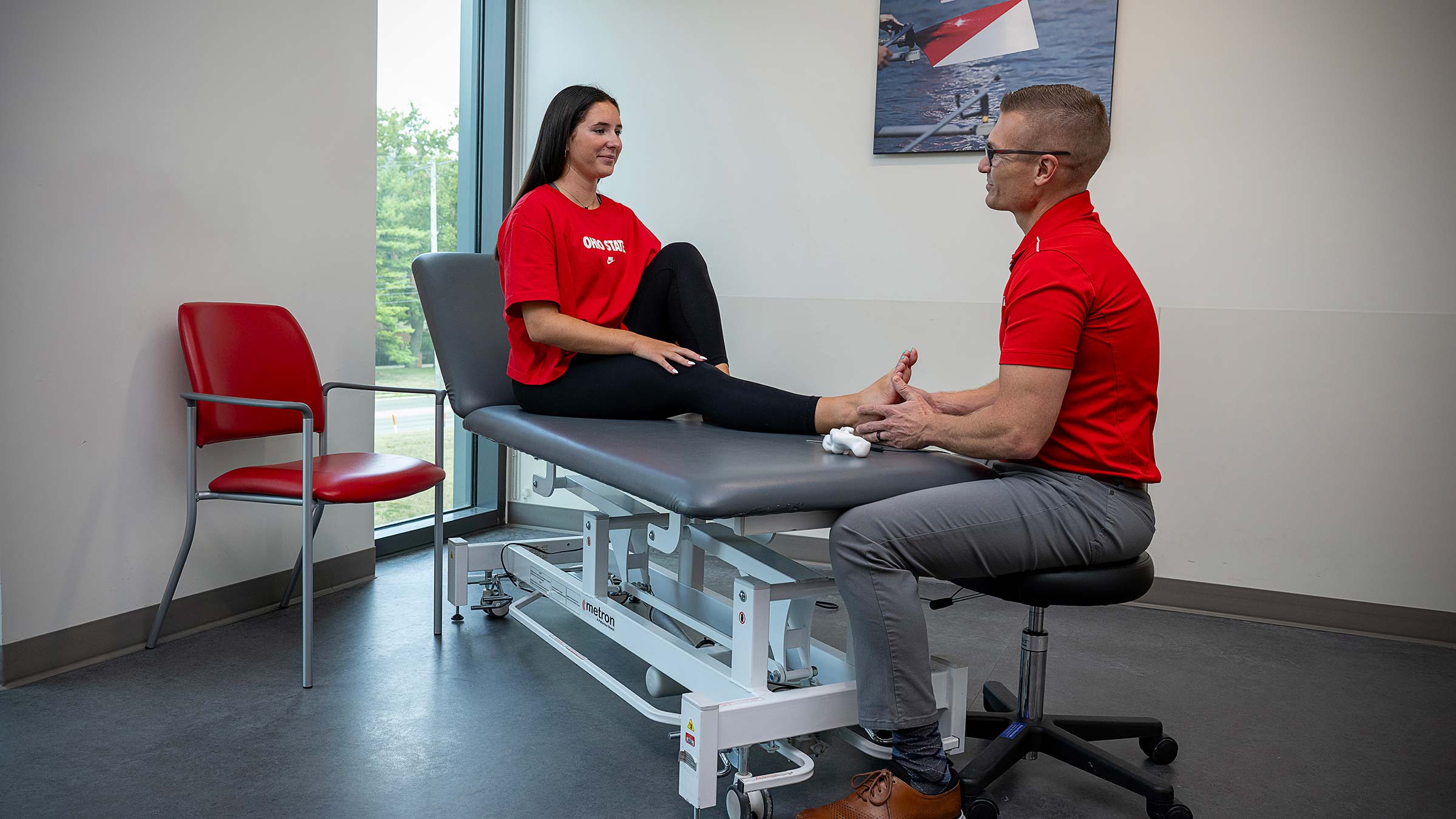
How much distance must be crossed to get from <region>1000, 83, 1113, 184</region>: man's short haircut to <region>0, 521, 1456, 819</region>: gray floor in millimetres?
1112

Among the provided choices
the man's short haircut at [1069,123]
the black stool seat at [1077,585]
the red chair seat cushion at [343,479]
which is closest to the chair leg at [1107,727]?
the black stool seat at [1077,585]

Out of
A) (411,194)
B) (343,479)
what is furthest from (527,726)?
(411,194)

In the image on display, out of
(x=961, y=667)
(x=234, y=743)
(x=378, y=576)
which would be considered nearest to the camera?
(x=961, y=667)

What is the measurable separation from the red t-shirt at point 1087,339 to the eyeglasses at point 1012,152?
3.4 inches

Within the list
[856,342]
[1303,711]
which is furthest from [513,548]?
[1303,711]

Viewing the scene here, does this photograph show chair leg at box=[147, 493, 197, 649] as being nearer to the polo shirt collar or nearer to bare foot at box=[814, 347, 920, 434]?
bare foot at box=[814, 347, 920, 434]

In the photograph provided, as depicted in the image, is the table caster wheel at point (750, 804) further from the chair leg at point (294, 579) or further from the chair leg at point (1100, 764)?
the chair leg at point (294, 579)

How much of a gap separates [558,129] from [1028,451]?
140 cm

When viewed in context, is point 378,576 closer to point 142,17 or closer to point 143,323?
point 143,323

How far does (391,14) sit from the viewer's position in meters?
3.35

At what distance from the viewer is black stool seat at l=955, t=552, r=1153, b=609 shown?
1546mm

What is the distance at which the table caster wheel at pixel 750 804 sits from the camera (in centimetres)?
152

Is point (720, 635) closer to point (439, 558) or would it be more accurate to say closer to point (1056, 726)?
point (1056, 726)

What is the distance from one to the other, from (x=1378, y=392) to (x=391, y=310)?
309 centimetres
